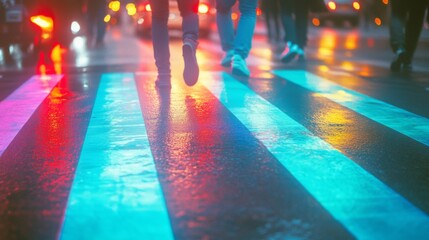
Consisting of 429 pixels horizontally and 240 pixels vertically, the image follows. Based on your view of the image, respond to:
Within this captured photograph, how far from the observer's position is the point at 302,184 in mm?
2891

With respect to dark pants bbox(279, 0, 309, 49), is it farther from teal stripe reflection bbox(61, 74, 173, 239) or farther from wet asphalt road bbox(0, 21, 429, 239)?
teal stripe reflection bbox(61, 74, 173, 239)

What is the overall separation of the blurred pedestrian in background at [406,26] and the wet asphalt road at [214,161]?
1624 mm

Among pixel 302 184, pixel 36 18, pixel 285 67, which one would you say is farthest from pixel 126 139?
pixel 36 18

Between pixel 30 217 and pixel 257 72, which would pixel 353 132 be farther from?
pixel 257 72

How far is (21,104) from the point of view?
515 centimetres

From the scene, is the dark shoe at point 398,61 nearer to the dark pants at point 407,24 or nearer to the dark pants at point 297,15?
the dark pants at point 407,24

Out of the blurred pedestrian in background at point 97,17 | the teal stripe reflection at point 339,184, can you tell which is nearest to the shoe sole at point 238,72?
the teal stripe reflection at point 339,184

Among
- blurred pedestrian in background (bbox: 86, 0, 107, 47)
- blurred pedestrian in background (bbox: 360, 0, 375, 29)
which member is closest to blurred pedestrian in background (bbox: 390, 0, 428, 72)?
blurred pedestrian in background (bbox: 86, 0, 107, 47)

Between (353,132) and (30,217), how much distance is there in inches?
83.7

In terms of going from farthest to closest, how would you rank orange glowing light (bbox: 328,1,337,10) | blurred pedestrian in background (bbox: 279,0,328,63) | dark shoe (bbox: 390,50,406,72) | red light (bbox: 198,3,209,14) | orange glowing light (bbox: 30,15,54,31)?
1. orange glowing light (bbox: 328,1,337,10)
2. red light (bbox: 198,3,209,14)
3. orange glowing light (bbox: 30,15,54,31)
4. blurred pedestrian in background (bbox: 279,0,328,63)
5. dark shoe (bbox: 390,50,406,72)

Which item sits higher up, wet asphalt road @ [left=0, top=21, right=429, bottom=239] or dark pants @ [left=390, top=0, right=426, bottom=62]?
dark pants @ [left=390, top=0, right=426, bottom=62]

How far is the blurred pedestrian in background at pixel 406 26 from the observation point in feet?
25.8

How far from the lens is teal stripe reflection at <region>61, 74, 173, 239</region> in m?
2.37

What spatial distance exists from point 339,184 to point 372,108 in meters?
2.21
